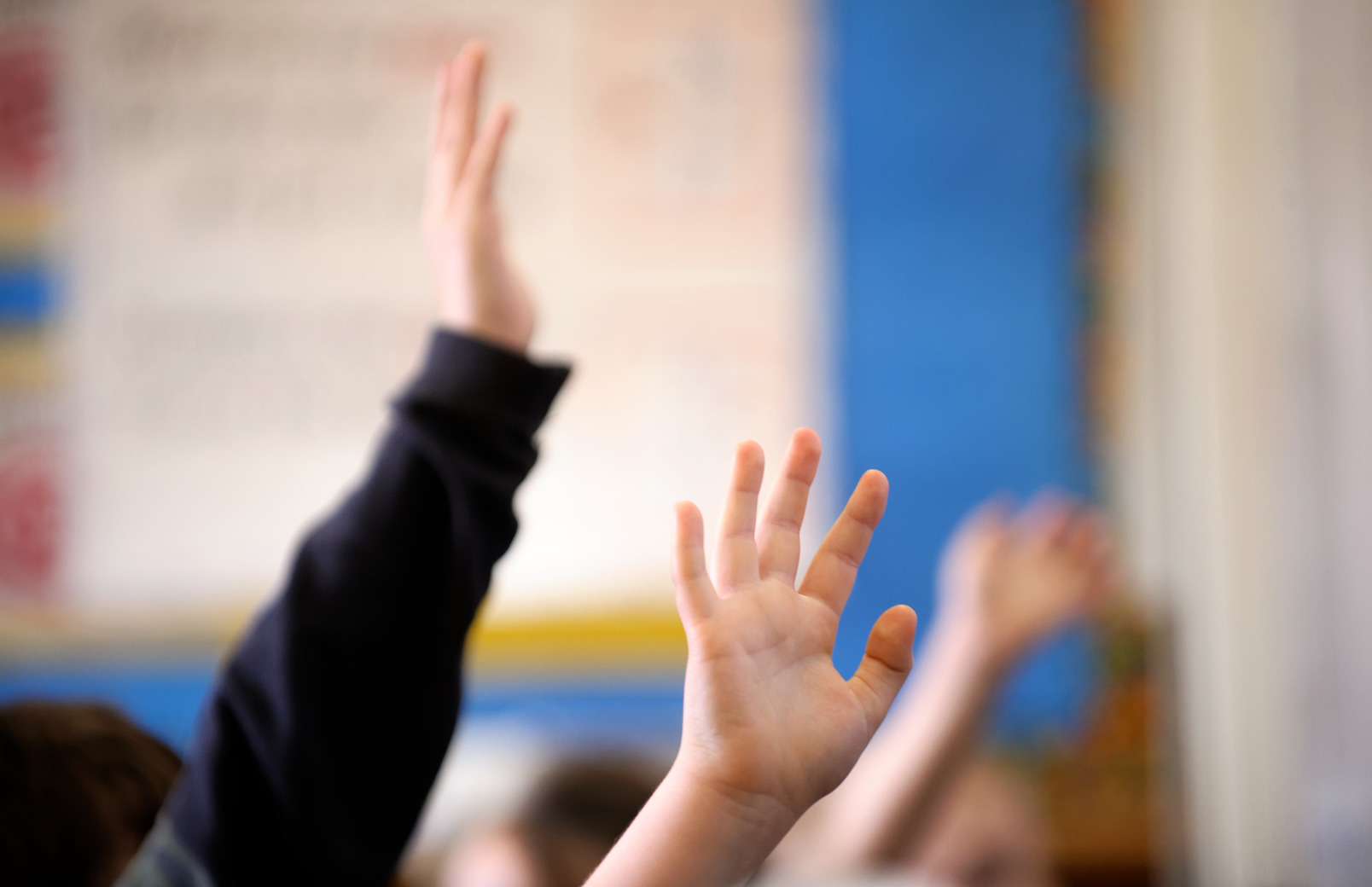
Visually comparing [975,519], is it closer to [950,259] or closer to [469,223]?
[950,259]

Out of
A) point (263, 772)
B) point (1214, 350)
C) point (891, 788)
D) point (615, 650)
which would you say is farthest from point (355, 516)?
point (1214, 350)

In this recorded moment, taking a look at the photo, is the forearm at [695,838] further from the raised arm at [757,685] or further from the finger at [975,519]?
the finger at [975,519]

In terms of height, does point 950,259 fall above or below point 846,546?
above

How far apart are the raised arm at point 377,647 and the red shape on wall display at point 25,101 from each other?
5.06 feet

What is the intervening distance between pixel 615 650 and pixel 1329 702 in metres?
0.92

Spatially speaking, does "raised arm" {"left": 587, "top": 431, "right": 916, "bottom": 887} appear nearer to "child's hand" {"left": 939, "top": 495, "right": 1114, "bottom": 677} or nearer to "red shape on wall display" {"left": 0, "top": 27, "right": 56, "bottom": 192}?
"child's hand" {"left": 939, "top": 495, "right": 1114, "bottom": 677}

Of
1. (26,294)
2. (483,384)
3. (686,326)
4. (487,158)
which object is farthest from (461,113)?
(26,294)

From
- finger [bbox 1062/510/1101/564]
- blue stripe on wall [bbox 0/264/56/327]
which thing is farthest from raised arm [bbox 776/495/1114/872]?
blue stripe on wall [bbox 0/264/56/327]

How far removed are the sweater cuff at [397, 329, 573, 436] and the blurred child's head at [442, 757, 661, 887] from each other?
390mm

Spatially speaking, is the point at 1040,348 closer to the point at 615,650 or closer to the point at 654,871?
the point at 615,650

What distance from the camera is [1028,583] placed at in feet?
3.21

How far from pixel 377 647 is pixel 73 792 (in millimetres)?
216

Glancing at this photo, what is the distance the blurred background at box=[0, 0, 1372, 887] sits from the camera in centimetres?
147

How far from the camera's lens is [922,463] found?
1.58m
